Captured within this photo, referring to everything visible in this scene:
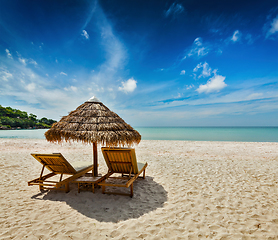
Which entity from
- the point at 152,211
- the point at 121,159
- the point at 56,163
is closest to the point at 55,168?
the point at 56,163

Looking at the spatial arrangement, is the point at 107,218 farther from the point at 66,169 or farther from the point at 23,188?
the point at 23,188

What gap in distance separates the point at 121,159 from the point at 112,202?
0.96 meters

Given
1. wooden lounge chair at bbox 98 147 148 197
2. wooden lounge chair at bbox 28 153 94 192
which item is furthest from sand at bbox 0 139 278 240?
wooden lounge chair at bbox 98 147 148 197

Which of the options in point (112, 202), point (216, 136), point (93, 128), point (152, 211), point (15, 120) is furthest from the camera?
point (15, 120)

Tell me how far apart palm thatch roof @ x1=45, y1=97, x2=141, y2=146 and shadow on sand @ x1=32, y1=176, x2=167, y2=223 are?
1227 millimetres

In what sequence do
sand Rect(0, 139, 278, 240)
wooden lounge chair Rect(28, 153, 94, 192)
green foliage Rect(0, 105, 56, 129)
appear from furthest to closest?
green foliage Rect(0, 105, 56, 129) < wooden lounge chair Rect(28, 153, 94, 192) < sand Rect(0, 139, 278, 240)

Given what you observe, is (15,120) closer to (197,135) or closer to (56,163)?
(197,135)

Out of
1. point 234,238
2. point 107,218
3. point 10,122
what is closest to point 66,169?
point 107,218

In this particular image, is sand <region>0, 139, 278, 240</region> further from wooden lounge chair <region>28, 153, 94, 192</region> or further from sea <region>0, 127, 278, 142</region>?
sea <region>0, 127, 278, 142</region>

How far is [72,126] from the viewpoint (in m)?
3.68

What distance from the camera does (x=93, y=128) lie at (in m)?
3.59

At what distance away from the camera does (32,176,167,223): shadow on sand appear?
109 inches

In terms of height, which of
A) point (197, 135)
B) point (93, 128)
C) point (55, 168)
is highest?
point (93, 128)

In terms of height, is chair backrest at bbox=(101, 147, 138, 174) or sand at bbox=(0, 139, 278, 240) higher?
chair backrest at bbox=(101, 147, 138, 174)
